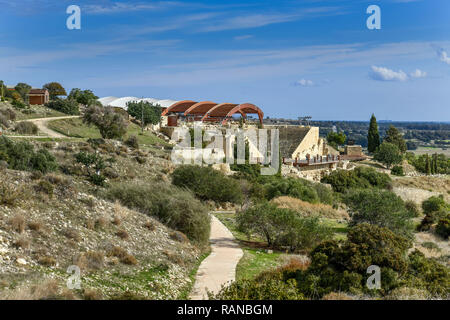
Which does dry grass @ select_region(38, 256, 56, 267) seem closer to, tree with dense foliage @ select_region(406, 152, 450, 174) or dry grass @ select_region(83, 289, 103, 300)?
dry grass @ select_region(83, 289, 103, 300)

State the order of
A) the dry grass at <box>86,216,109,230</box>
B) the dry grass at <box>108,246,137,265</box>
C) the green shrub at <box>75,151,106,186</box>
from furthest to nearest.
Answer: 1. the green shrub at <box>75,151,106,186</box>
2. the dry grass at <box>86,216,109,230</box>
3. the dry grass at <box>108,246,137,265</box>

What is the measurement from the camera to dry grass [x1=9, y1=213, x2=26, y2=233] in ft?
40.4

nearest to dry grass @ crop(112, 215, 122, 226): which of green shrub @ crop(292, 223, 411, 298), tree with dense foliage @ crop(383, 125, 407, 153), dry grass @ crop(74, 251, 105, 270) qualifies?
dry grass @ crop(74, 251, 105, 270)

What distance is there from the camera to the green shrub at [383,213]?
21.9 metres

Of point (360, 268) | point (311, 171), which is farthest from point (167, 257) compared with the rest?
point (311, 171)

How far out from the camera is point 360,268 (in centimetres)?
1170

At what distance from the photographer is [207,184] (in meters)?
28.1

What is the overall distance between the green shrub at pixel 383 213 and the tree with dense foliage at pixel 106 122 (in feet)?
76.8

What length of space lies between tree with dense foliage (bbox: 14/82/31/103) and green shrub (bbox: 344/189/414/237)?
1944 inches

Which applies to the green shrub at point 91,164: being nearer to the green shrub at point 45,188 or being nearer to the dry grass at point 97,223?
the green shrub at point 45,188

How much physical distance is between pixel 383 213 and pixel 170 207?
11.5 meters

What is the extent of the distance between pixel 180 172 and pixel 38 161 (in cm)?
880

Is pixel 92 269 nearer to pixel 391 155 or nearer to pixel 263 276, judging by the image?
pixel 263 276

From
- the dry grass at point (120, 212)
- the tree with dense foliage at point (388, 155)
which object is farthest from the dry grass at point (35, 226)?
the tree with dense foliage at point (388, 155)
